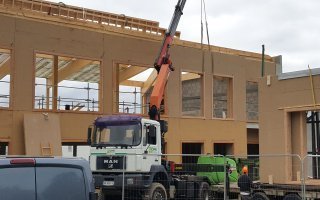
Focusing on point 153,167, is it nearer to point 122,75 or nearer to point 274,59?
point 122,75

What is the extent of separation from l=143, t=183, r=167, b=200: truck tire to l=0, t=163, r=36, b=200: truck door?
1027 cm

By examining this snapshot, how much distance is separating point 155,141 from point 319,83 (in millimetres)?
5407

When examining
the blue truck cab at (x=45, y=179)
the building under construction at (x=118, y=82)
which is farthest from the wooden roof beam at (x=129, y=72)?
the blue truck cab at (x=45, y=179)

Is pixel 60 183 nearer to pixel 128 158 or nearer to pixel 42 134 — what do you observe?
pixel 128 158

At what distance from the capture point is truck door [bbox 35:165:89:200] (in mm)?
5086

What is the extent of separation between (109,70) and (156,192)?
32.0ft

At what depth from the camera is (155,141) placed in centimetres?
1608

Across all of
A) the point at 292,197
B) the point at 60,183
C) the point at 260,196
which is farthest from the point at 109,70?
the point at 60,183

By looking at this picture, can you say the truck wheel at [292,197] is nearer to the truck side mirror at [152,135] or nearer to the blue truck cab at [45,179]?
the truck side mirror at [152,135]

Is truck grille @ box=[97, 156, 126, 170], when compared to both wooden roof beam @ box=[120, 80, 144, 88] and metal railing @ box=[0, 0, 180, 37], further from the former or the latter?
wooden roof beam @ box=[120, 80, 144, 88]

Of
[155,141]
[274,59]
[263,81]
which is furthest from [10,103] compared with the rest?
[274,59]

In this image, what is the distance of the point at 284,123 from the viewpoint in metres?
15.4

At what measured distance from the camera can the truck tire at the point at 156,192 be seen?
15148 mm

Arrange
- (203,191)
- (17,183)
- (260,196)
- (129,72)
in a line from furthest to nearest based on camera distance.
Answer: (129,72)
(203,191)
(260,196)
(17,183)
